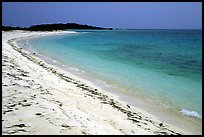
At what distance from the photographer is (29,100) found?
6539mm

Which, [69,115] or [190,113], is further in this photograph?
[190,113]

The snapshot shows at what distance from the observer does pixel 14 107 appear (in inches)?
236

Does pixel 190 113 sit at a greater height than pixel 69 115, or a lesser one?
lesser

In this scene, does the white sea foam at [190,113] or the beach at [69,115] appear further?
the white sea foam at [190,113]

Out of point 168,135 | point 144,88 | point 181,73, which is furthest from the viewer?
point 181,73

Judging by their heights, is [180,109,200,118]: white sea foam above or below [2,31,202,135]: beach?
below

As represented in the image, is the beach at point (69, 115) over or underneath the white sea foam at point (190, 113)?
over

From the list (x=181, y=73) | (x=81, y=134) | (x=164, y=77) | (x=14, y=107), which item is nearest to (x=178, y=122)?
(x=81, y=134)

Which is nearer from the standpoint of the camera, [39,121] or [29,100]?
[39,121]

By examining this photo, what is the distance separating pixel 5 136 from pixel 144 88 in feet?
26.0

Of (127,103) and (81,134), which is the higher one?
(81,134)

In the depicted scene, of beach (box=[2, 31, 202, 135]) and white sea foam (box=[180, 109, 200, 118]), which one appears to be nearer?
beach (box=[2, 31, 202, 135])

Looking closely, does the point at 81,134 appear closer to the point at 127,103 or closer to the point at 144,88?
the point at 127,103

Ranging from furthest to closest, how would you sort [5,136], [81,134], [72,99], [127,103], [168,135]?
[127,103] → [72,99] → [168,135] → [81,134] → [5,136]
